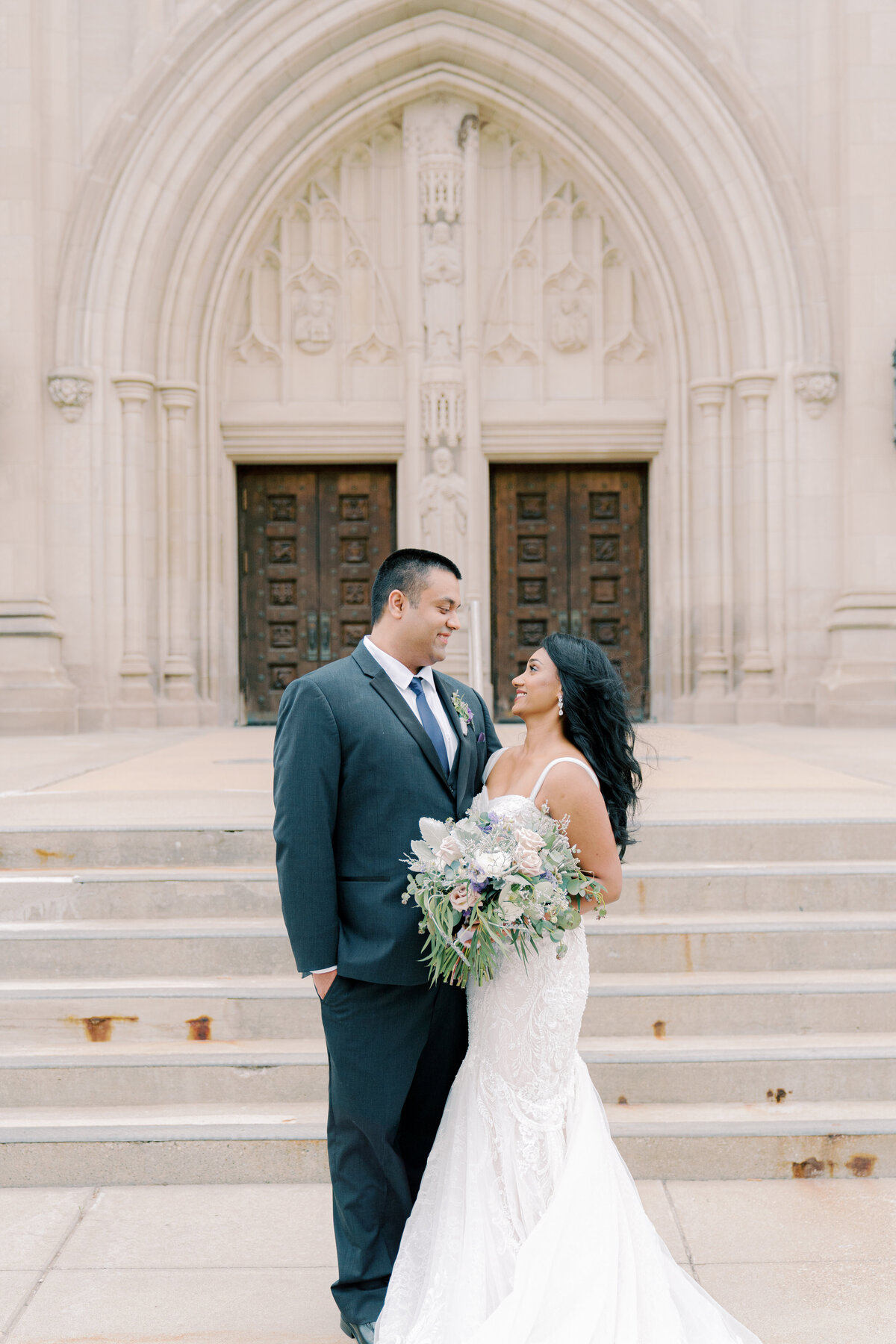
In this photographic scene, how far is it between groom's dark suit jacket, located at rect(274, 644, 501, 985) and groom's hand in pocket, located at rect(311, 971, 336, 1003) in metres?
0.02

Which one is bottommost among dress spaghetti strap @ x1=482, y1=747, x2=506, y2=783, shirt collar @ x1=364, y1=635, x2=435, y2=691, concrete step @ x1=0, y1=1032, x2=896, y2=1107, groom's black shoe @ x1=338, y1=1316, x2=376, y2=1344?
groom's black shoe @ x1=338, y1=1316, x2=376, y2=1344

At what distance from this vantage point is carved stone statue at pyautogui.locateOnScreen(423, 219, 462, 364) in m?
13.2

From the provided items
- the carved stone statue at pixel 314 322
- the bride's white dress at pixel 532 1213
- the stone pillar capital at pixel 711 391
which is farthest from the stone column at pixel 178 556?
the bride's white dress at pixel 532 1213

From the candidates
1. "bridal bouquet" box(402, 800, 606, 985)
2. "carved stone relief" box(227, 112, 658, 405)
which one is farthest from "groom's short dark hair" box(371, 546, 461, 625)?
"carved stone relief" box(227, 112, 658, 405)

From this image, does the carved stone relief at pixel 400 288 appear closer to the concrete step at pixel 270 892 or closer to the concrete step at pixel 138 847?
the concrete step at pixel 138 847

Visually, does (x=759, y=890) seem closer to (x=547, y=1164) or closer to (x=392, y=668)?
(x=547, y=1164)

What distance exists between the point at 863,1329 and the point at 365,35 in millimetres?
13049

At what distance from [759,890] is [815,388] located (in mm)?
8738

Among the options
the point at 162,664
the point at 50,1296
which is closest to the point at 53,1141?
the point at 50,1296

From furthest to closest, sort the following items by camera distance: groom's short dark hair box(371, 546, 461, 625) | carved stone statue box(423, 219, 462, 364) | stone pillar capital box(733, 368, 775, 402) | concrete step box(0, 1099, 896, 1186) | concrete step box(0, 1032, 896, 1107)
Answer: carved stone statue box(423, 219, 462, 364) < stone pillar capital box(733, 368, 775, 402) < concrete step box(0, 1032, 896, 1107) < concrete step box(0, 1099, 896, 1186) < groom's short dark hair box(371, 546, 461, 625)

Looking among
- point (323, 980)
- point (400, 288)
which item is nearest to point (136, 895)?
point (323, 980)

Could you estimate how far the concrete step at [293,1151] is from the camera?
3.77 meters

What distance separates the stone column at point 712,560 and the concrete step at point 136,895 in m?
8.80

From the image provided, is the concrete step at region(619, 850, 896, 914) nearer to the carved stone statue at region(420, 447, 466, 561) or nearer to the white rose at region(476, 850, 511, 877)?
the white rose at region(476, 850, 511, 877)
